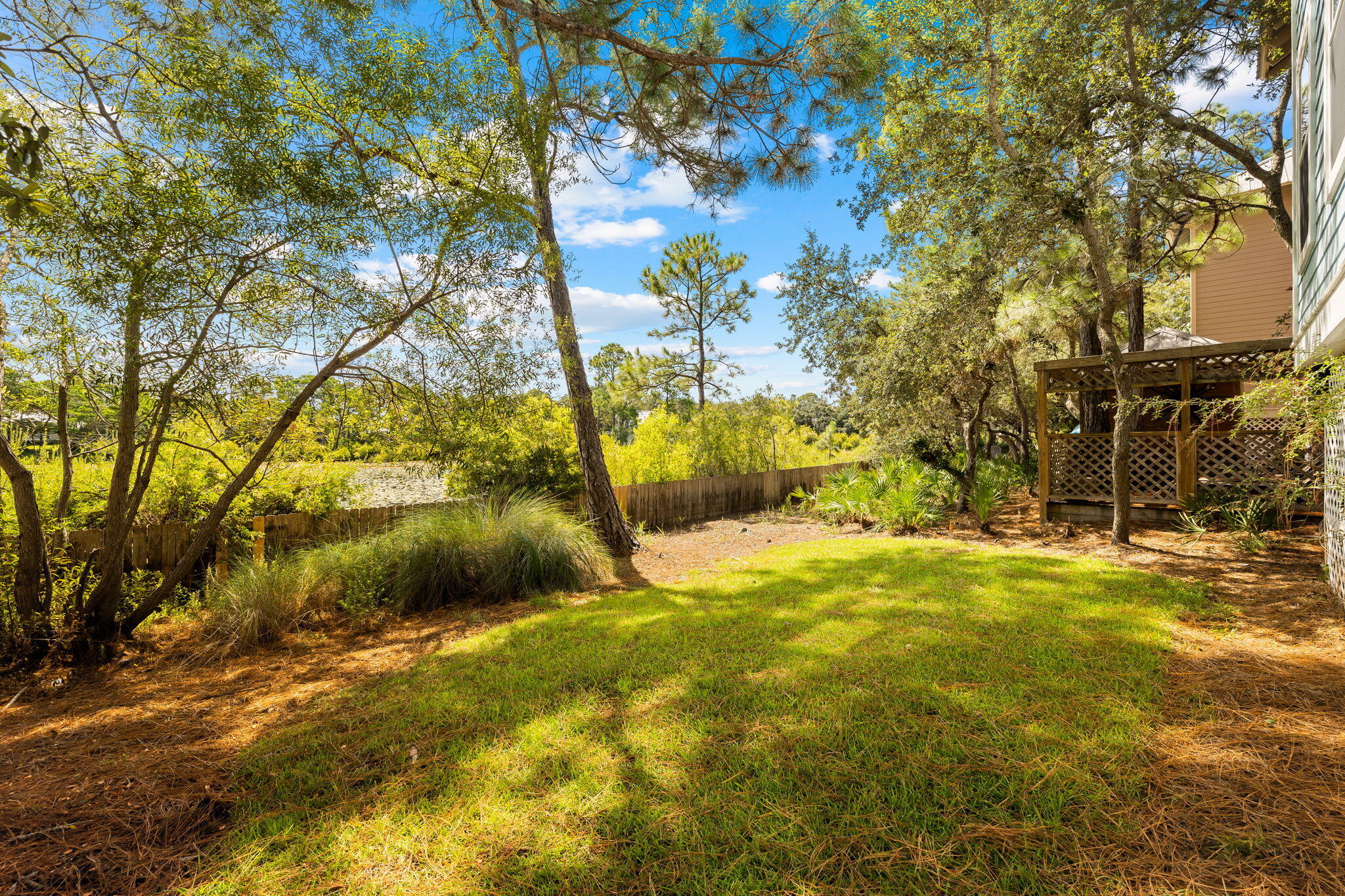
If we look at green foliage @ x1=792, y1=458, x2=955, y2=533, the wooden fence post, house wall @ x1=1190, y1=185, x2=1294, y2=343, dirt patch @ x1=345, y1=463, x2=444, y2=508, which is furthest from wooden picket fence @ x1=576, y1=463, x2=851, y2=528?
house wall @ x1=1190, y1=185, x2=1294, y2=343

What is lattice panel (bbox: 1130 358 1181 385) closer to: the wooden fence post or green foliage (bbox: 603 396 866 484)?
green foliage (bbox: 603 396 866 484)

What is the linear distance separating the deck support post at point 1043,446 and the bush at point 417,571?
6.62 metres

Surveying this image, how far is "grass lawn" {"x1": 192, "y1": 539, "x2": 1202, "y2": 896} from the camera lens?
5.69 ft

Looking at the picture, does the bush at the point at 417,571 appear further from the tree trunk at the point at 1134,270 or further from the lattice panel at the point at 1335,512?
the tree trunk at the point at 1134,270

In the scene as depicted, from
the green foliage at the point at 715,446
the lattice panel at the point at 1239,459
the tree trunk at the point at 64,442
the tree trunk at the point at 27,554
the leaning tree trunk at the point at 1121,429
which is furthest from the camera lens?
the green foliage at the point at 715,446

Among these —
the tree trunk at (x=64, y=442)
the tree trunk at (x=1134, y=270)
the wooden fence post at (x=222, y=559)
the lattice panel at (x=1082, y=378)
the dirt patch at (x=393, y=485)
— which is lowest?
the wooden fence post at (x=222, y=559)

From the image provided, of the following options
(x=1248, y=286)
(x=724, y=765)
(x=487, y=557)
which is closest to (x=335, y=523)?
(x=487, y=557)

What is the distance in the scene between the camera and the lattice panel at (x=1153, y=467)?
7703mm

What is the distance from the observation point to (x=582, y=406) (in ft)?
23.4

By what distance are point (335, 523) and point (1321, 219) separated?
27.0 ft

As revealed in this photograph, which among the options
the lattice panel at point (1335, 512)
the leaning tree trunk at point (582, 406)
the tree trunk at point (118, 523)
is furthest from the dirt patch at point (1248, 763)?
the leaning tree trunk at point (582, 406)

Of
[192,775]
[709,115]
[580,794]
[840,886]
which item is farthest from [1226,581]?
[192,775]

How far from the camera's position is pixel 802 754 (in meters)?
2.31

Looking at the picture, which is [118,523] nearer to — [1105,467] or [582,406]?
[582,406]
